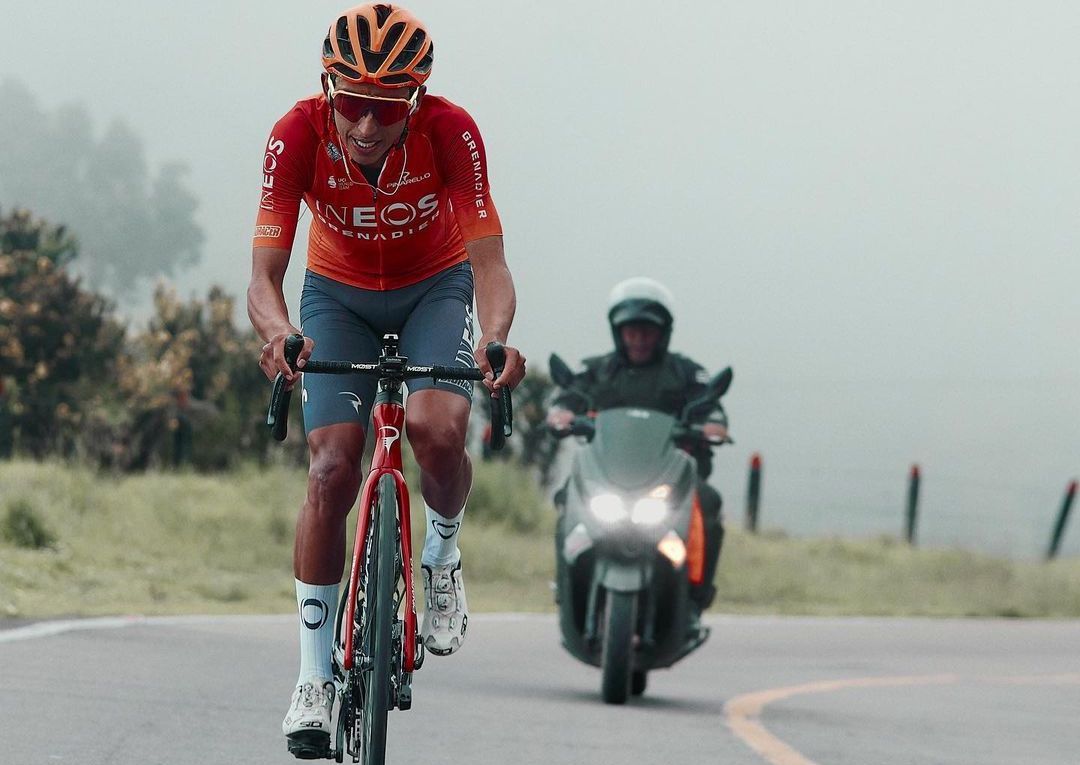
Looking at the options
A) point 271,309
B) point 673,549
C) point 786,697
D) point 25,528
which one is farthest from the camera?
point 25,528

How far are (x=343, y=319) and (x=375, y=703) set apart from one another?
4.79 feet

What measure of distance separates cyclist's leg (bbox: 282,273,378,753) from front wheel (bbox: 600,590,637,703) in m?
3.46

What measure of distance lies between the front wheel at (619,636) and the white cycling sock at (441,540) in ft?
10.5

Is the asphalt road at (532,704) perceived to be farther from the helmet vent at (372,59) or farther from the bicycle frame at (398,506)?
the helmet vent at (372,59)

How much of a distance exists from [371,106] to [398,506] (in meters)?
1.17

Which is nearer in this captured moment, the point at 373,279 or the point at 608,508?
the point at 373,279

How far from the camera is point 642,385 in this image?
10.7m

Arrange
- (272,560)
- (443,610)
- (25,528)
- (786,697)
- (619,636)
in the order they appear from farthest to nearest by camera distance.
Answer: (272,560) < (25,528) < (786,697) < (619,636) < (443,610)

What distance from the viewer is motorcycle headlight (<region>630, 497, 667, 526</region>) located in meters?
9.82

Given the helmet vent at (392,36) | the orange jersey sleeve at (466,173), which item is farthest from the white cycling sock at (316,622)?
the helmet vent at (392,36)

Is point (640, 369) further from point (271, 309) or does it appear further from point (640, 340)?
point (271, 309)

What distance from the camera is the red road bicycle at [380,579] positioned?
5277mm

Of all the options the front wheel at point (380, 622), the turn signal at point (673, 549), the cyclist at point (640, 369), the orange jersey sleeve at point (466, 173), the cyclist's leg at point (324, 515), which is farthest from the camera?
the cyclist at point (640, 369)

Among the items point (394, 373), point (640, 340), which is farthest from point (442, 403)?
point (640, 340)
